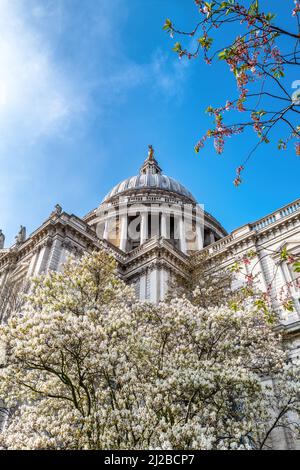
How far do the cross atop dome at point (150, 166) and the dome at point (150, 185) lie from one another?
6.37 metres

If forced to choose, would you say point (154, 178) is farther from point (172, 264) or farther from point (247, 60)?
point (247, 60)

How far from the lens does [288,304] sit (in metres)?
6.04

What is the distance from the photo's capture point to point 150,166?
62438mm

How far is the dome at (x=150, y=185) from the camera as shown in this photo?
50100 mm

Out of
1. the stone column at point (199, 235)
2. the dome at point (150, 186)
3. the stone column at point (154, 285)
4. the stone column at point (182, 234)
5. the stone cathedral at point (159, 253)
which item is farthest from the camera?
the dome at point (150, 186)

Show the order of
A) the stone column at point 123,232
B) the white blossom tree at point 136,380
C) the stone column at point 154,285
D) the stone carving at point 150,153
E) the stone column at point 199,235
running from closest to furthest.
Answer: the white blossom tree at point 136,380 < the stone column at point 154,285 < the stone column at point 123,232 < the stone column at point 199,235 < the stone carving at point 150,153

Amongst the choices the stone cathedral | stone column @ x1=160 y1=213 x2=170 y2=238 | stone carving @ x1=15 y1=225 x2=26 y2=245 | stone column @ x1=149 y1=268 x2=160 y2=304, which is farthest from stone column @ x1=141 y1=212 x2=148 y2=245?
stone column @ x1=149 y1=268 x2=160 y2=304

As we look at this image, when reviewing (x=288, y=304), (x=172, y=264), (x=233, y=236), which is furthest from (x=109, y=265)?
(x=233, y=236)

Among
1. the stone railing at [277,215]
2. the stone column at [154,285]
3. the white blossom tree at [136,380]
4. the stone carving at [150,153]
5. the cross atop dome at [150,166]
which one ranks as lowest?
the white blossom tree at [136,380]

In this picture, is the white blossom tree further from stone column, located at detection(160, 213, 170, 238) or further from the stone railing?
stone column, located at detection(160, 213, 170, 238)

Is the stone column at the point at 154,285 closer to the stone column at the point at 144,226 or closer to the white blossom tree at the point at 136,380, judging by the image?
the white blossom tree at the point at 136,380

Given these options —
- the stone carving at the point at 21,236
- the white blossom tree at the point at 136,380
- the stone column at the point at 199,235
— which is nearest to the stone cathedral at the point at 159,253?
the stone carving at the point at 21,236

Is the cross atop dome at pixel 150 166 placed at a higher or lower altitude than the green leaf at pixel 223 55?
higher
